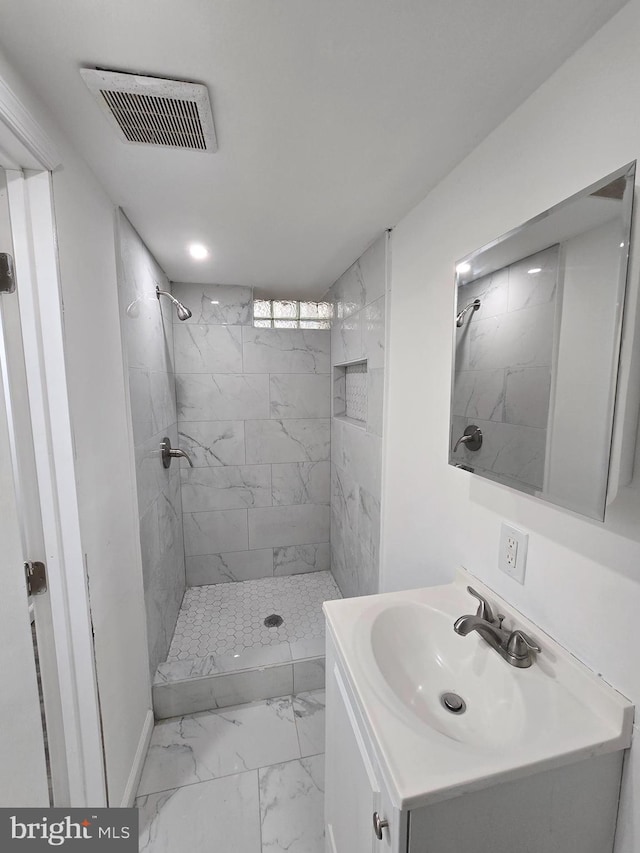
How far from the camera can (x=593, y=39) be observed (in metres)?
0.68

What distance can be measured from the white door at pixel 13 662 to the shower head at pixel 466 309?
1292 millimetres

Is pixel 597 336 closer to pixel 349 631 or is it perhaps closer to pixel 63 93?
pixel 349 631

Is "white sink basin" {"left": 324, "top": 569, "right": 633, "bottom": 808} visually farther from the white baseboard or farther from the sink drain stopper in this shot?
the white baseboard

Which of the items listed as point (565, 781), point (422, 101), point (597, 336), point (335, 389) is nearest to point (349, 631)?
point (565, 781)

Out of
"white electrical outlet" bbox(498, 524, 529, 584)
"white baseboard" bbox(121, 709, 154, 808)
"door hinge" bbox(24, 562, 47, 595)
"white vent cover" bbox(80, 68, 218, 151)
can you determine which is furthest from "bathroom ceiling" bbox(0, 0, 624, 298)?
"white baseboard" bbox(121, 709, 154, 808)

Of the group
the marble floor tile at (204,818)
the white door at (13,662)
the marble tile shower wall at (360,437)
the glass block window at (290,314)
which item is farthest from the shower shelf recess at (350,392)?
the marble floor tile at (204,818)

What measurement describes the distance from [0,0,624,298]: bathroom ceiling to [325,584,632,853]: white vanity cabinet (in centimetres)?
135

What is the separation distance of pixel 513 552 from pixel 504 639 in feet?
0.71

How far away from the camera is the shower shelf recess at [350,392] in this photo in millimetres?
2299

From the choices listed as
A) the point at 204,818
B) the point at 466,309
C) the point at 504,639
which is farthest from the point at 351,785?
the point at 466,309

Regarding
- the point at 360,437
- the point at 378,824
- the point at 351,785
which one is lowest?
the point at 351,785

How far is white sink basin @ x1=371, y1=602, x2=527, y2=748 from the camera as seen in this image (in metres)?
0.79

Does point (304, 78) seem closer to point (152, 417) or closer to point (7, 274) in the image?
point (7, 274)

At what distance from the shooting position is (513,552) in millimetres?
929
